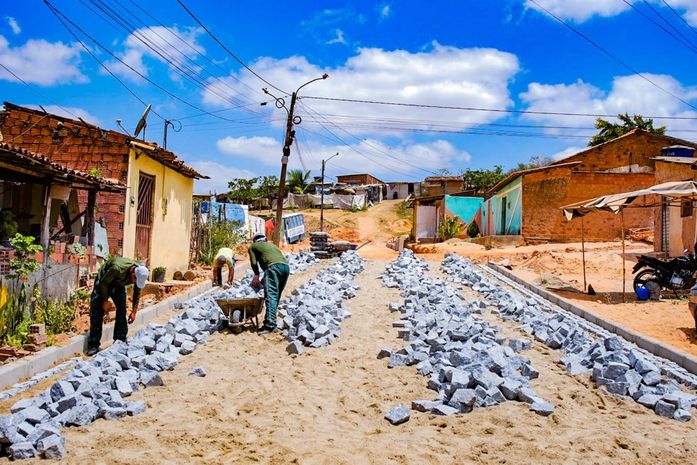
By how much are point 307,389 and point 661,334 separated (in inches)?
199

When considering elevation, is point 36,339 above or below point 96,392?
above

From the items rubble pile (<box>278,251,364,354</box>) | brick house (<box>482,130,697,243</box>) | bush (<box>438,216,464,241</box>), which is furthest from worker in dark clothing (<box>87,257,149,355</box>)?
bush (<box>438,216,464,241</box>)

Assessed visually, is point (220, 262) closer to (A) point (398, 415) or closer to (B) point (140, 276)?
(B) point (140, 276)

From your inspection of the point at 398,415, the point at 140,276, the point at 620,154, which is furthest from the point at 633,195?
the point at 620,154

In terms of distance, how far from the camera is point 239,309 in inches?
298

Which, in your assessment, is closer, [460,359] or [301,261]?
[460,359]

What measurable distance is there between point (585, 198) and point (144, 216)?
1636 cm

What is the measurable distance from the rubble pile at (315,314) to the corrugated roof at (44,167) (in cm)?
371

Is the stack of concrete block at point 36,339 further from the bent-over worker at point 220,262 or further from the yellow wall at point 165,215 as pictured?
the bent-over worker at point 220,262

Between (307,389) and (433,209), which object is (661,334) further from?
(433,209)

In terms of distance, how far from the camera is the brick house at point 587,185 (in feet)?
70.0

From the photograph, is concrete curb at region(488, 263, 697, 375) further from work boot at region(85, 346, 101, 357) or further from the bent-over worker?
the bent-over worker

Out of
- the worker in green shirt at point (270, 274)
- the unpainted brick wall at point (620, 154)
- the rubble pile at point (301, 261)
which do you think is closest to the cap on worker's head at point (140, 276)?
the worker in green shirt at point (270, 274)

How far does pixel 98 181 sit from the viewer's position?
910 cm
